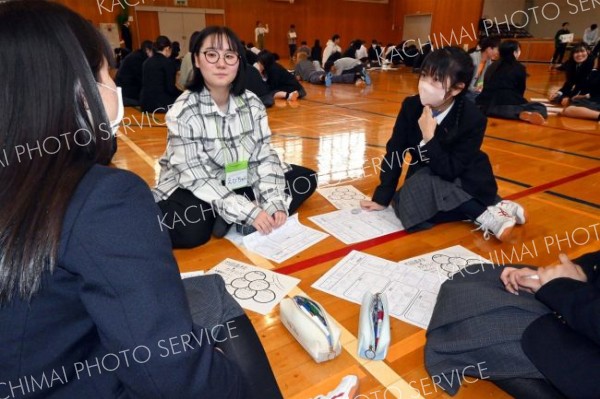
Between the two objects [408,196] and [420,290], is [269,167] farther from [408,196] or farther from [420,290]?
[420,290]

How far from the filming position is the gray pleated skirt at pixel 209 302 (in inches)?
40.2

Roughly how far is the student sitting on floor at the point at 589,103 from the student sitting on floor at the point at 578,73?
3.1 inches

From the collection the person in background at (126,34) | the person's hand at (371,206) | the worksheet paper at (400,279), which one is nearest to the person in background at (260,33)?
the person in background at (126,34)

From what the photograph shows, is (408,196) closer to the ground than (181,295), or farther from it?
closer to the ground

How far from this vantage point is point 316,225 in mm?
2105

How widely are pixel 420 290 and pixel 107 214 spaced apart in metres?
1.30

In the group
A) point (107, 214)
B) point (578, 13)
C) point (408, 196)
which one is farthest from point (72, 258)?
point (578, 13)

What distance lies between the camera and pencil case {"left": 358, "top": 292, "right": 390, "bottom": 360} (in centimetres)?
121

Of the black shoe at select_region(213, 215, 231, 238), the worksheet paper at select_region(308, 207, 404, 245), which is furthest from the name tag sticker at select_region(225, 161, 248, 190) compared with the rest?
the worksheet paper at select_region(308, 207, 404, 245)

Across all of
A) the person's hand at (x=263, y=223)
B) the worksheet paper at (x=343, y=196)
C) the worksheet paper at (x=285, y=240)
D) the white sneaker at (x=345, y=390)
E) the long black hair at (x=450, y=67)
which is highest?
the long black hair at (x=450, y=67)

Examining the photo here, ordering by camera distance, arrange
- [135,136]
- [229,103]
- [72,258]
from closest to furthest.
→ [72,258]
[229,103]
[135,136]

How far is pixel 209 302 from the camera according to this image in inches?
41.6

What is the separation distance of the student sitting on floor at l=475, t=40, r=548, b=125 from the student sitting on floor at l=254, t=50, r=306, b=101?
2755mm

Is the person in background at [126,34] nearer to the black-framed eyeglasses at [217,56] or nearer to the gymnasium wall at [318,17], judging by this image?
the gymnasium wall at [318,17]
